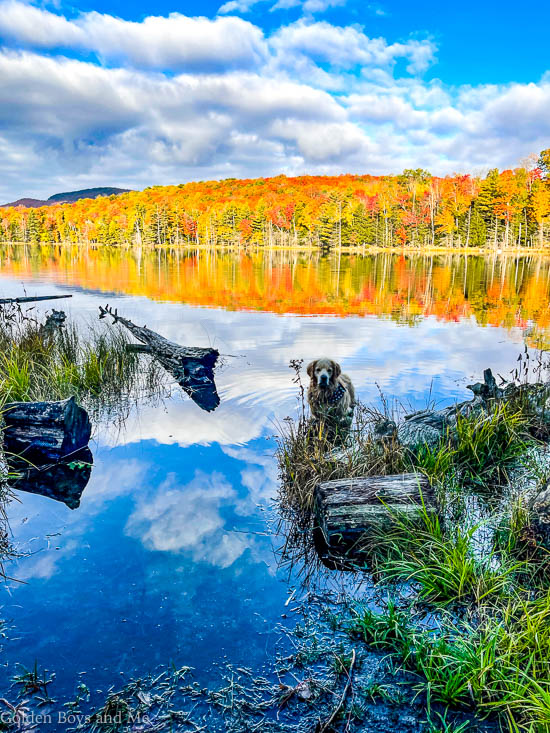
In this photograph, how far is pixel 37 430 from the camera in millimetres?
5848

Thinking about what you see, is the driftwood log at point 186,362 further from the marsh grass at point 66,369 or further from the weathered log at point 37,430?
the weathered log at point 37,430

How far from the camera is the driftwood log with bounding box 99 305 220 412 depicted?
951 centimetres

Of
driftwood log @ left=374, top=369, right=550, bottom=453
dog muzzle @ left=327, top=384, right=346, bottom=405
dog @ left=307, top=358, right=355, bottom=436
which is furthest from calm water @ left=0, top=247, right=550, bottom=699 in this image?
driftwood log @ left=374, top=369, right=550, bottom=453

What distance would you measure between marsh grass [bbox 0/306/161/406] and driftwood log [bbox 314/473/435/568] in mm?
4835

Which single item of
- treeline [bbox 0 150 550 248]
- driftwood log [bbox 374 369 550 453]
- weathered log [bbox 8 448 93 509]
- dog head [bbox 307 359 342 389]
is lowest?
weathered log [bbox 8 448 93 509]

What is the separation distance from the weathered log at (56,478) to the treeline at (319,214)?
7388 centimetres

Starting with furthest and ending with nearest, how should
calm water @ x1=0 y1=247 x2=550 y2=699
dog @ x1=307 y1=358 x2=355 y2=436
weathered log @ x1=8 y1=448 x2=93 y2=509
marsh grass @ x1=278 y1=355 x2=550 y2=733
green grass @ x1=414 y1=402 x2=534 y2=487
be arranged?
dog @ x1=307 y1=358 x2=355 y2=436 → weathered log @ x1=8 y1=448 x2=93 y2=509 → green grass @ x1=414 y1=402 x2=534 y2=487 → calm water @ x1=0 y1=247 x2=550 y2=699 → marsh grass @ x1=278 y1=355 x2=550 y2=733

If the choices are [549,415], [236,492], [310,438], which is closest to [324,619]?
[236,492]

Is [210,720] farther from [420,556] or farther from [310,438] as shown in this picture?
[310,438]

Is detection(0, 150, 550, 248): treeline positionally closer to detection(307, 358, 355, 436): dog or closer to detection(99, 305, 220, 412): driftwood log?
detection(99, 305, 220, 412): driftwood log

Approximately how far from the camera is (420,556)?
3.87m

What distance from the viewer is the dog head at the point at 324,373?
21.4 ft

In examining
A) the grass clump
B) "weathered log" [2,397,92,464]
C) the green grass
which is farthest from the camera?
"weathered log" [2,397,92,464]

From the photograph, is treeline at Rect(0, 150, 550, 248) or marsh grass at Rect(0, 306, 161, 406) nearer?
marsh grass at Rect(0, 306, 161, 406)
